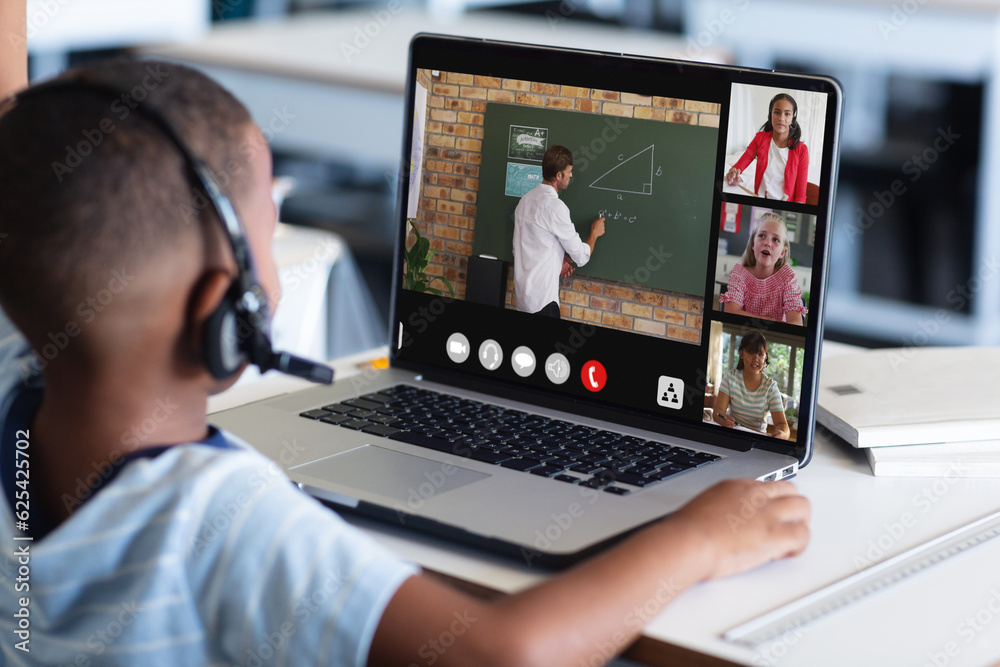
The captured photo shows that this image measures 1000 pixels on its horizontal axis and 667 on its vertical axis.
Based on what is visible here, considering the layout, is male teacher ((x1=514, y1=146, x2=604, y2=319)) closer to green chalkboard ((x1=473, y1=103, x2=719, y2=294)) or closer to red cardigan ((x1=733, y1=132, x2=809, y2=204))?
green chalkboard ((x1=473, y1=103, x2=719, y2=294))

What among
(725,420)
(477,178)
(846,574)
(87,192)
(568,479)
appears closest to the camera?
(87,192)

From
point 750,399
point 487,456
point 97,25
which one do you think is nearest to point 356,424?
point 487,456

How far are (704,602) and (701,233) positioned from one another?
38 cm

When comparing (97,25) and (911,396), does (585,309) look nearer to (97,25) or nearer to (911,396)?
(911,396)

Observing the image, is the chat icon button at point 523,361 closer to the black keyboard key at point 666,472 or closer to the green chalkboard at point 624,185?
the green chalkboard at point 624,185

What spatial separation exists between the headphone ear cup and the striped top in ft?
0.18

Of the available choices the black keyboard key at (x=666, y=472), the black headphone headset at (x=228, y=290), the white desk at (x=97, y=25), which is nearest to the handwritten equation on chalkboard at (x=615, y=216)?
the black keyboard key at (x=666, y=472)

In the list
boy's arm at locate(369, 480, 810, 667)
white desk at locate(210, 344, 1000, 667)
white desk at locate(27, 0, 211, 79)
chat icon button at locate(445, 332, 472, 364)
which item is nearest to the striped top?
boy's arm at locate(369, 480, 810, 667)

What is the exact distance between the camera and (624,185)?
98 cm

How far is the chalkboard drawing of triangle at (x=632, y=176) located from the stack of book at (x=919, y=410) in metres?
0.28

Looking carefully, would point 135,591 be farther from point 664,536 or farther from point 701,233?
point 701,233

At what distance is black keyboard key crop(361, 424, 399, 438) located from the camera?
0.94 m

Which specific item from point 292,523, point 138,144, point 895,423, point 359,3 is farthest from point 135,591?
point 359,3

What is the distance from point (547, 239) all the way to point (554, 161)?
76 millimetres
